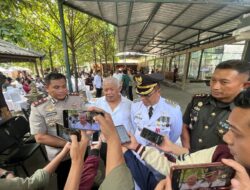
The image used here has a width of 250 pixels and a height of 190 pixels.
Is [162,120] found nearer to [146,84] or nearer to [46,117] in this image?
[146,84]

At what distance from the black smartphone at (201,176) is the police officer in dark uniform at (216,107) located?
874 mm

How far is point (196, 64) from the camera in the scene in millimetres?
17328

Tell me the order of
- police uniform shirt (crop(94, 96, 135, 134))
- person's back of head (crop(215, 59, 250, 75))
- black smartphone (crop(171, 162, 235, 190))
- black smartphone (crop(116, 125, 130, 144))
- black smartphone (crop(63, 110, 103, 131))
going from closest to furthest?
black smartphone (crop(171, 162, 235, 190)) → black smartphone (crop(63, 110, 103, 131)) → black smartphone (crop(116, 125, 130, 144)) → person's back of head (crop(215, 59, 250, 75)) → police uniform shirt (crop(94, 96, 135, 134))

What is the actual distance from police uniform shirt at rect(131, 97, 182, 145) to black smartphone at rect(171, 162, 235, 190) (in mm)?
1283

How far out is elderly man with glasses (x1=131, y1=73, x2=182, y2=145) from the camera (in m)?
2.19

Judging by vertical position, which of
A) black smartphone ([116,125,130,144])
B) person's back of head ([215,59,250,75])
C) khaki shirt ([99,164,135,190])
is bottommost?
black smartphone ([116,125,130,144])

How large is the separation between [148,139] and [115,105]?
1.21 metres

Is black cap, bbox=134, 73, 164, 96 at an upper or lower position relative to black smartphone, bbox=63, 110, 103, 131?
upper

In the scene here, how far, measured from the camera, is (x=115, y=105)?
9.11 ft

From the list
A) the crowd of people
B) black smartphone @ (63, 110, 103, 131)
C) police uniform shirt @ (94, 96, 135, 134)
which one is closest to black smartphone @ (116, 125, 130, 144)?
the crowd of people

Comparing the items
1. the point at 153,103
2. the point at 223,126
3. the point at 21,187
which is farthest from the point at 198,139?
the point at 21,187

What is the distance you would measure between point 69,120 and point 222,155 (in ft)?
3.78

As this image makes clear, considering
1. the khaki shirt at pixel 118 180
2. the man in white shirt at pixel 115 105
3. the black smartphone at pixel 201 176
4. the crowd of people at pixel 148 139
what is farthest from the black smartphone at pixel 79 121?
the man in white shirt at pixel 115 105

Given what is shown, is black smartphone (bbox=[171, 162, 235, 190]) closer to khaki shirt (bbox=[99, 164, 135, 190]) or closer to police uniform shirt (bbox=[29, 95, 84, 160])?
khaki shirt (bbox=[99, 164, 135, 190])
